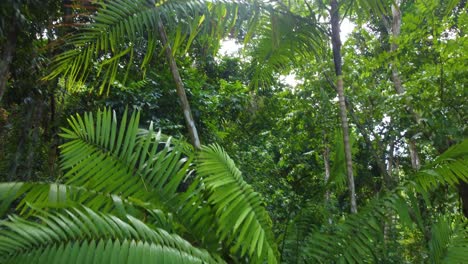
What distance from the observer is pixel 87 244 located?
1.07m

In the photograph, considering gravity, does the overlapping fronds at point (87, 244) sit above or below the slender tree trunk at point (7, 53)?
below

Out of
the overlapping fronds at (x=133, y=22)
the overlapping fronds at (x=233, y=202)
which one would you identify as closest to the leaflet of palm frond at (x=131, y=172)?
the overlapping fronds at (x=233, y=202)

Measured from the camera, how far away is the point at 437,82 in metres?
3.74

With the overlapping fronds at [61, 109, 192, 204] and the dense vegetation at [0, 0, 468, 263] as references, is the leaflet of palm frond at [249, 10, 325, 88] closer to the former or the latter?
the dense vegetation at [0, 0, 468, 263]

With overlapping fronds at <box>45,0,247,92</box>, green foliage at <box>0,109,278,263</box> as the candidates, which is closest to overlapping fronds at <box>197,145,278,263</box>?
green foliage at <box>0,109,278,263</box>

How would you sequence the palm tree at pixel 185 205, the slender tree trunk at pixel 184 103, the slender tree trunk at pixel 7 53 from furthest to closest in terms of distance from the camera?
the slender tree trunk at pixel 7 53, the slender tree trunk at pixel 184 103, the palm tree at pixel 185 205

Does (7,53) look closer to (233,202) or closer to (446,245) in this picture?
(233,202)

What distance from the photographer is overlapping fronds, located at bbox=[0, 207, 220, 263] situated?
3.36 ft

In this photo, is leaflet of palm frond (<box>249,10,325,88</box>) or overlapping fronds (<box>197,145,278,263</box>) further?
leaflet of palm frond (<box>249,10,325,88</box>)

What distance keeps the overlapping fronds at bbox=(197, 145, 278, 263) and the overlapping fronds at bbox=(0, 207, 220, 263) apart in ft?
1.28

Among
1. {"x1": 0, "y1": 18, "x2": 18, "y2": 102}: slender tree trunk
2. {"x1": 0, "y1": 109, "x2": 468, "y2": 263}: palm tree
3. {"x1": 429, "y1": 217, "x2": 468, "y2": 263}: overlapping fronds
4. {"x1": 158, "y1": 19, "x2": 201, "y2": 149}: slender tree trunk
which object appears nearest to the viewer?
{"x1": 0, "y1": 109, "x2": 468, "y2": 263}: palm tree

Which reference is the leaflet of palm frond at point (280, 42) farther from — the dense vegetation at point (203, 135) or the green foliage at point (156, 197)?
the green foliage at point (156, 197)

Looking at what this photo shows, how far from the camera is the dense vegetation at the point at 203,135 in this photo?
1.51 m

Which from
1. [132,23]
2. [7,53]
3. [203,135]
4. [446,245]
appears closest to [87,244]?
[132,23]
